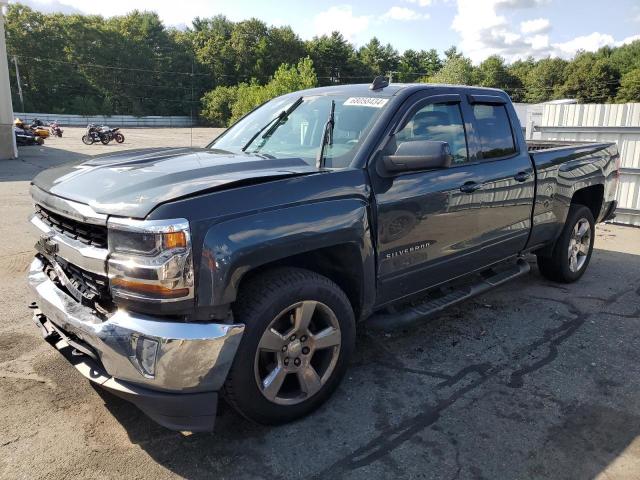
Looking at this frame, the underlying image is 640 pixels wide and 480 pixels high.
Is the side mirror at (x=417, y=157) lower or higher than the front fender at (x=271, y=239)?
higher

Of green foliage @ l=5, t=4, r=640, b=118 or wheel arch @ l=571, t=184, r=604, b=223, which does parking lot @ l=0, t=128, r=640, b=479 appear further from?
green foliage @ l=5, t=4, r=640, b=118

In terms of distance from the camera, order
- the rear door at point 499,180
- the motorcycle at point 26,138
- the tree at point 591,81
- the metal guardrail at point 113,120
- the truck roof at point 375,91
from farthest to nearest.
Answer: the tree at point 591,81 < the metal guardrail at point 113,120 < the motorcycle at point 26,138 < the rear door at point 499,180 < the truck roof at point 375,91

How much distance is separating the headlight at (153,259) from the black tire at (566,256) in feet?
13.9

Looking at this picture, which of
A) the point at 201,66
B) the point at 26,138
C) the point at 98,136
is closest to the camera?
the point at 26,138

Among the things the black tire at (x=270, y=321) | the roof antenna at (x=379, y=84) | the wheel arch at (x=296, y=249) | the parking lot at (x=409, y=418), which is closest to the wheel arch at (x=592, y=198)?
the parking lot at (x=409, y=418)

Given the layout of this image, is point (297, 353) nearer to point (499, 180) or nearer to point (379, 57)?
point (499, 180)

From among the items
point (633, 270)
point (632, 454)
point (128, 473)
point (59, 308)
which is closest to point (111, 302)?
point (59, 308)

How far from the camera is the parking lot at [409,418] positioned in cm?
259

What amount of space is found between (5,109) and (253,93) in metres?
28.1

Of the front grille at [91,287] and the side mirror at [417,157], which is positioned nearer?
the front grille at [91,287]

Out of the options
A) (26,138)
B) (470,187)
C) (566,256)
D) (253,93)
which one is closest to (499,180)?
(470,187)

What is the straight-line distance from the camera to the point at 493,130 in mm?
4238

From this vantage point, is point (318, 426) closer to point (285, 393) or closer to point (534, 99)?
point (285, 393)

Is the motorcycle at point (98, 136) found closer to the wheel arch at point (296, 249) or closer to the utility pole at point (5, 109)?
the utility pole at point (5, 109)
